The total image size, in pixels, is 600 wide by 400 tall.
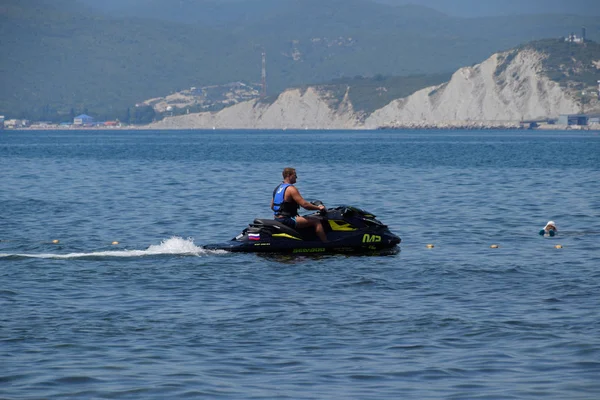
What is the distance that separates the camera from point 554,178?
5406 cm

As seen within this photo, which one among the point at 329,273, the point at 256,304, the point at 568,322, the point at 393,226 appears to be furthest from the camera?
the point at 393,226

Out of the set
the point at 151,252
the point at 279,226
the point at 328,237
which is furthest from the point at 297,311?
the point at 151,252

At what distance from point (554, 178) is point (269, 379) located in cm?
4401

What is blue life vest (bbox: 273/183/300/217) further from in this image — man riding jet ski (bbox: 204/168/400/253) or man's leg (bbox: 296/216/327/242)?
man's leg (bbox: 296/216/327/242)

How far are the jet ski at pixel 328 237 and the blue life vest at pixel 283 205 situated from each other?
0.31 metres

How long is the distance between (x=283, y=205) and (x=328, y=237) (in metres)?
1.20

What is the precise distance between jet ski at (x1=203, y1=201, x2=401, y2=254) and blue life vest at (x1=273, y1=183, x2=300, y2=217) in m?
0.31

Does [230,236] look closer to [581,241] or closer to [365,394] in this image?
[581,241]

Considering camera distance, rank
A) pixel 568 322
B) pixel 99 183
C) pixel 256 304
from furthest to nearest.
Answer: pixel 99 183, pixel 256 304, pixel 568 322

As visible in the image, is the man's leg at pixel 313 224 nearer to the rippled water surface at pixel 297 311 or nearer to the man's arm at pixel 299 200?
the man's arm at pixel 299 200

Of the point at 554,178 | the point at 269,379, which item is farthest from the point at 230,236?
the point at 554,178

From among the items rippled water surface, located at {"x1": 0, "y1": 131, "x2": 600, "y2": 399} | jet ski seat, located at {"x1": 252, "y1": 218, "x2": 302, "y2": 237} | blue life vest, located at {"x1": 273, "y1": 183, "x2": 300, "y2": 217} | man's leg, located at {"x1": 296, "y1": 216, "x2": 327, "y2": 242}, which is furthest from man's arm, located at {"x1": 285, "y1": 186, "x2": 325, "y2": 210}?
rippled water surface, located at {"x1": 0, "y1": 131, "x2": 600, "y2": 399}

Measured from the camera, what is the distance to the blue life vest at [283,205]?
72.7ft

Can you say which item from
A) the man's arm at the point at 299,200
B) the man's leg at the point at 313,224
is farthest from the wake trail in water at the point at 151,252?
the man's arm at the point at 299,200
